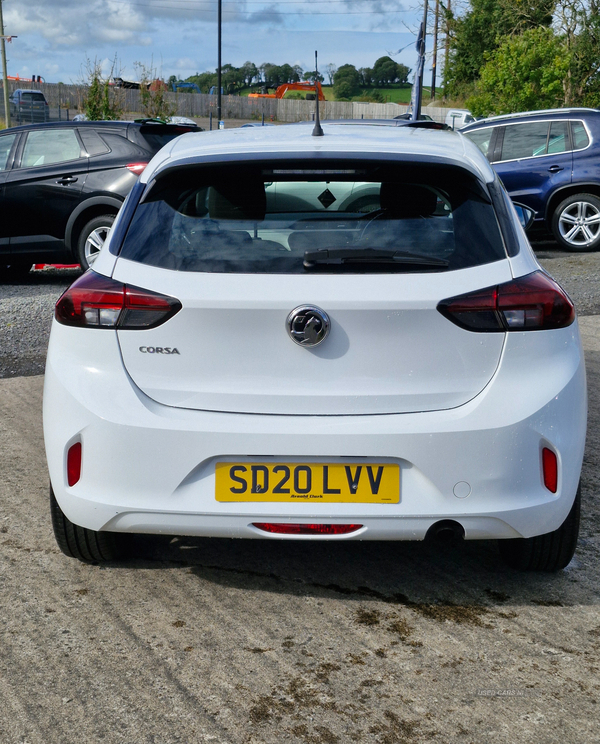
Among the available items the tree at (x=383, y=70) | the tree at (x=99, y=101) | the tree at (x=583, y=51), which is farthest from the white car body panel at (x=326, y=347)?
the tree at (x=383, y=70)

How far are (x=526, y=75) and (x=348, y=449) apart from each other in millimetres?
23943

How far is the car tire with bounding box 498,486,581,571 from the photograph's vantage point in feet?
10.5

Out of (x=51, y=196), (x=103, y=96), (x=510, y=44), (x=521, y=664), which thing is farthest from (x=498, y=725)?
(x=510, y=44)

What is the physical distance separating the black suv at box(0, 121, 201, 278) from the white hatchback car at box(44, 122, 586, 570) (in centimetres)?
743

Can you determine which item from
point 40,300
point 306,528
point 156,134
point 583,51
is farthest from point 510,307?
point 583,51

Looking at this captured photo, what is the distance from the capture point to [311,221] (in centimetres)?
307

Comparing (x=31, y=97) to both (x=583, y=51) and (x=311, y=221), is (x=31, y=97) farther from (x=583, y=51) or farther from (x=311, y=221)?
(x=311, y=221)

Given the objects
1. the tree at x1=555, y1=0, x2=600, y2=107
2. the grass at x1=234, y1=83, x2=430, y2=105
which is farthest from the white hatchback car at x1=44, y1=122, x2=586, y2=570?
the grass at x1=234, y1=83, x2=430, y2=105

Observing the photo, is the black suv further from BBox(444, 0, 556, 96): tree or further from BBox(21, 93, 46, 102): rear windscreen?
BBox(21, 93, 46, 102): rear windscreen

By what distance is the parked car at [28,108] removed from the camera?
49.2 meters

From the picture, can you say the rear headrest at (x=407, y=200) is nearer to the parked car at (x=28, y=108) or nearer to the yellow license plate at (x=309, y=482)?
the yellow license plate at (x=309, y=482)

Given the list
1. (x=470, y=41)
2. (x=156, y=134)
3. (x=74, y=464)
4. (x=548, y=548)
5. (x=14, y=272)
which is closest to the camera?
(x=74, y=464)

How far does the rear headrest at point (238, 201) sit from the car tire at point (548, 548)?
4.75 ft

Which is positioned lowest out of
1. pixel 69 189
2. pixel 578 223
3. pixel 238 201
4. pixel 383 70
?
pixel 578 223
